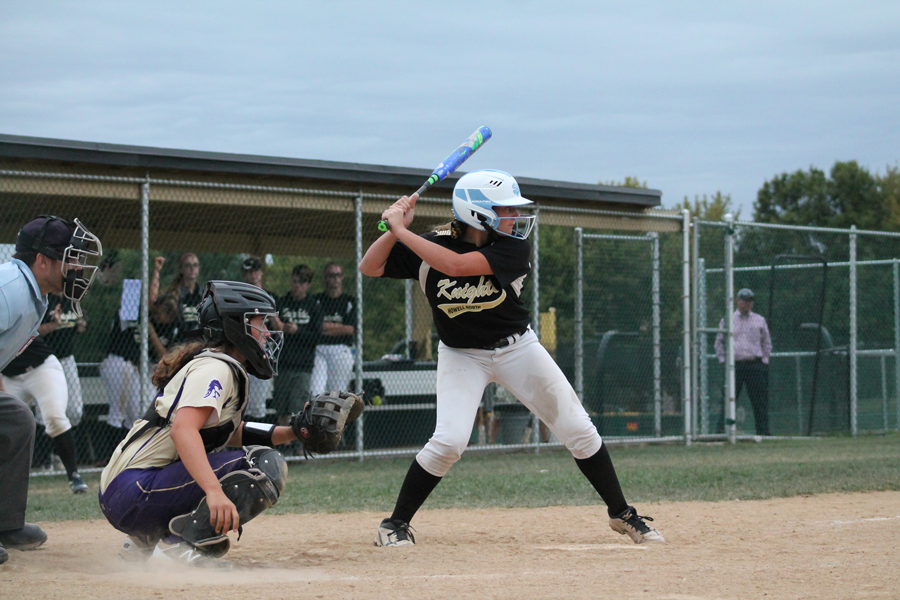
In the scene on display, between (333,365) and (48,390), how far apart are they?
3.01m

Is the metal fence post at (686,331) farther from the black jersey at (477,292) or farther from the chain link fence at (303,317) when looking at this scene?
the black jersey at (477,292)

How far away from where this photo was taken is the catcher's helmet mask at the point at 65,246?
4.04 metres

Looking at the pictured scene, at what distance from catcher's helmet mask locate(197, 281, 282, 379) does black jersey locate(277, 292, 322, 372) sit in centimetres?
547

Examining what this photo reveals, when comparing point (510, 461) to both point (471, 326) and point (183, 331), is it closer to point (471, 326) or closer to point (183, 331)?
point (183, 331)

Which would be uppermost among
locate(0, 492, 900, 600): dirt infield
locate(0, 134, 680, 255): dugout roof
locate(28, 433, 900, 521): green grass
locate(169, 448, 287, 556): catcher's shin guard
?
locate(0, 134, 680, 255): dugout roof

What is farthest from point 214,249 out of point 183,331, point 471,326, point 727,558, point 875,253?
point 875,253

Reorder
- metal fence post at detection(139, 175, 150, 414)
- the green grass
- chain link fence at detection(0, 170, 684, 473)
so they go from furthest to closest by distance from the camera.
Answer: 1. chain link fence at detection(0, 170, 684, 473)
2. metal fence post at detection(139, 175, 150, 414)
3. the green grass

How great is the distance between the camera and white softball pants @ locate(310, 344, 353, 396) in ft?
31.3

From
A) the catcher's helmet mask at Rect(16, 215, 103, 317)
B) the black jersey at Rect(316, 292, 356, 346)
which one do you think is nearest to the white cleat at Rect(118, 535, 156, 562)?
the catcher's helmet mask at Rect(16, 215, 103, 317)

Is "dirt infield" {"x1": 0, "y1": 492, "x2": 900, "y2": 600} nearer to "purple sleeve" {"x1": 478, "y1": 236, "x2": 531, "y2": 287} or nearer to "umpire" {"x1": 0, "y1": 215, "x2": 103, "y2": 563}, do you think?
"umpire" {"x1": 0, "y1": 215, "x2": 103, "y2": 563}

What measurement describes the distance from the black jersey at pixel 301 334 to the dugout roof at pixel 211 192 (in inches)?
39.7

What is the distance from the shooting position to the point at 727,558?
4.17 metres

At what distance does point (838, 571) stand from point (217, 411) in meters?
2.50

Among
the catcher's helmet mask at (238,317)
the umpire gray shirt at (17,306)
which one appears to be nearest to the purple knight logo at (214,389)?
the catcher's helmet mask at (238,317)
